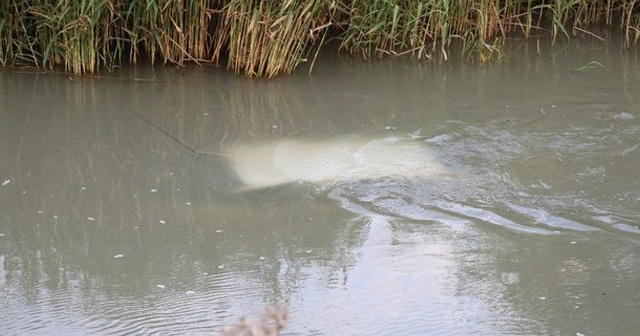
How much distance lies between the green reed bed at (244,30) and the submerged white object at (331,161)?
3.46 feet

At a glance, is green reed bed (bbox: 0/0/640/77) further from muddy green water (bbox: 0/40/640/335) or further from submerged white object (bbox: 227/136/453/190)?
submerged white object (bbox: 227/136/453/190)

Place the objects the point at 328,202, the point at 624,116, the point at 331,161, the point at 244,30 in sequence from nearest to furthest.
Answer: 1. the point at 328,202
2. the point at 331,161
3. the point at 624,116
4. the point at 244,30

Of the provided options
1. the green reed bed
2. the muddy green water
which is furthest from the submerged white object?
the green reed bed

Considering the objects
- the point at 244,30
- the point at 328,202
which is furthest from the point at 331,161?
the point at 244,30

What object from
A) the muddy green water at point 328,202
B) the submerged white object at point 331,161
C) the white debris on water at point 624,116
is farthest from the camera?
the white debris on water at point 624,116

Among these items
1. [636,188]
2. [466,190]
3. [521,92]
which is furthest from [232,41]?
[636,188]

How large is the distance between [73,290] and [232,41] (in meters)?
2.73

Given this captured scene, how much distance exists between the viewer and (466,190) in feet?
14.3

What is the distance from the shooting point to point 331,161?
4.79m

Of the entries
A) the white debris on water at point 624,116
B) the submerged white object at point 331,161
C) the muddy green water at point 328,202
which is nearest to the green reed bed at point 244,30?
the muddy green water at point 328,202

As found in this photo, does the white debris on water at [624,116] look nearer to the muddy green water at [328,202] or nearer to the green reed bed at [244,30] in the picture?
the muddy green water at [328,202]

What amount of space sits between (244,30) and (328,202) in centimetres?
200

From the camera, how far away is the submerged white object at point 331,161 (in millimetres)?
4570

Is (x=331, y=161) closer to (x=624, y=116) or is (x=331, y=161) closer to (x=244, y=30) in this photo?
(x=244, y=30)
